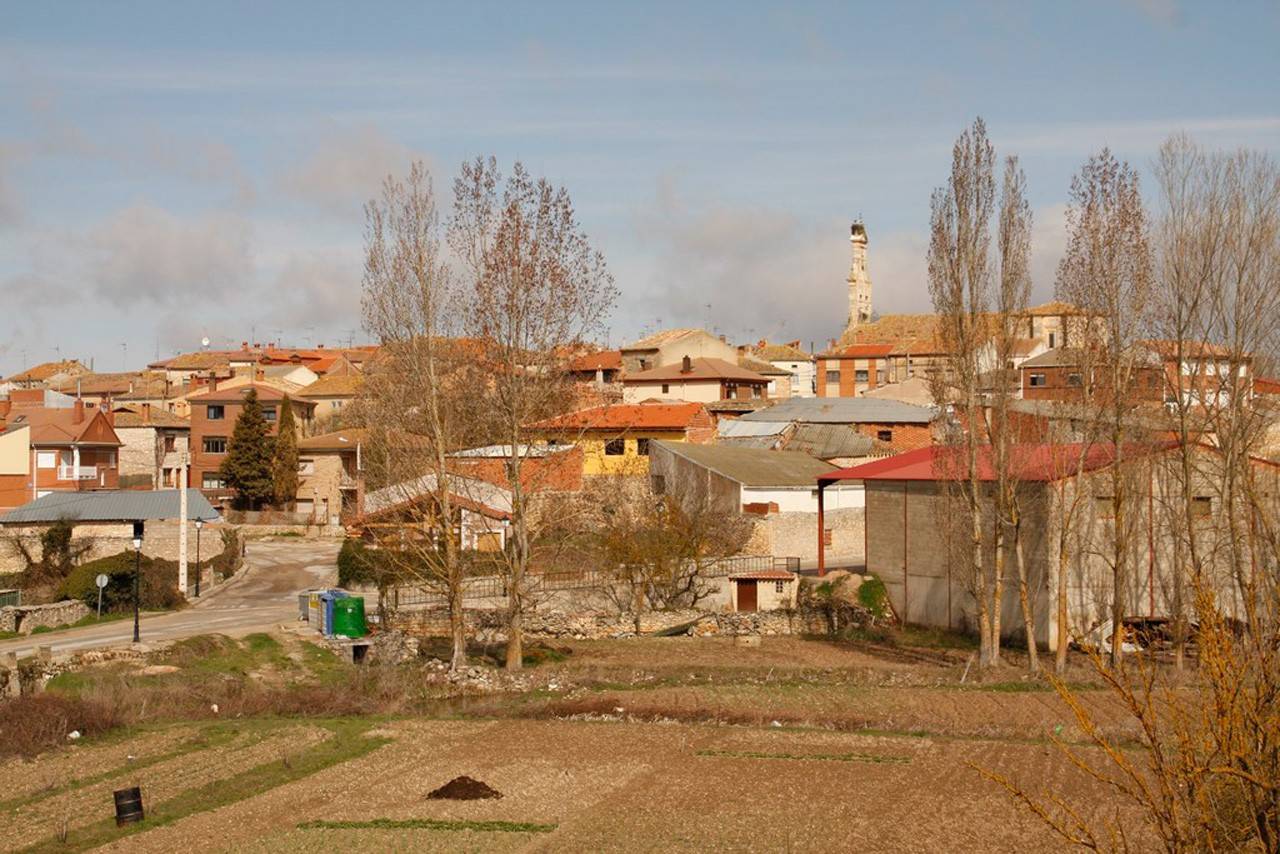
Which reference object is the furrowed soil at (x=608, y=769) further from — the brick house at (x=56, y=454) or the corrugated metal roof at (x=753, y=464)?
the brick house at (x=56, y=454)

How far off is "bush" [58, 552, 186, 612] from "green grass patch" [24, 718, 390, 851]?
15.8 m

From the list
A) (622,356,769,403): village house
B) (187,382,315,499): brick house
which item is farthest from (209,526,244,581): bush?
(622,356,769,403): village house

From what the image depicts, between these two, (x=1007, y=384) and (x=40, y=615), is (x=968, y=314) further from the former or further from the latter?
(x=40, y=615)

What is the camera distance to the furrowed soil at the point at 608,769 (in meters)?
17.9

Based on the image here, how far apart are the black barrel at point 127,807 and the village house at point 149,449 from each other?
59.7 metres

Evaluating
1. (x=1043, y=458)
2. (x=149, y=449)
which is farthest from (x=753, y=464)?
(x=149, y=449)

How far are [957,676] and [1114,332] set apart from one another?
908cm

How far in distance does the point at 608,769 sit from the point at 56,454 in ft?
155

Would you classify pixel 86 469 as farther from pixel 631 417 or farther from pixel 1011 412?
pixel 1011 412

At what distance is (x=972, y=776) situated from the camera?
2136 centimetres

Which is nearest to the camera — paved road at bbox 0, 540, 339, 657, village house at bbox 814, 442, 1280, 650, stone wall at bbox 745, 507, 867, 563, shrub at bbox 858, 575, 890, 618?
village house at bbox 814, 442, 1280, 650

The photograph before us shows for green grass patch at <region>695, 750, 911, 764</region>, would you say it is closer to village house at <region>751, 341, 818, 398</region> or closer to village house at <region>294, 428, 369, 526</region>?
village house at <region>294, 428, 369, 526</region>

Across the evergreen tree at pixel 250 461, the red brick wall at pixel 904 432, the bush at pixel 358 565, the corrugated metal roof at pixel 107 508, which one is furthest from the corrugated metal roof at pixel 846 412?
the corrugated metal roof at pixel 107 508

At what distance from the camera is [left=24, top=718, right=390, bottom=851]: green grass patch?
58.9 feet
